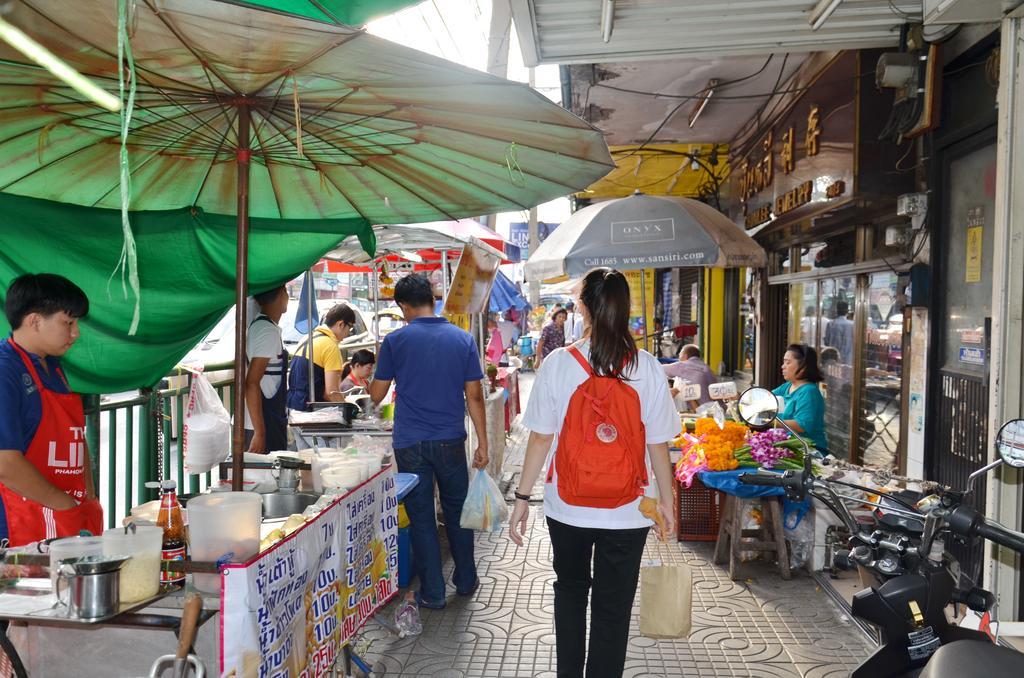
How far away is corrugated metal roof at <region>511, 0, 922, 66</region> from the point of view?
4742 mm

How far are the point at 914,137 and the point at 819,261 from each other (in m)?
2.61

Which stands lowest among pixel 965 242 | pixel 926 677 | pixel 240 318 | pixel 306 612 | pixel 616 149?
pixel 306 612

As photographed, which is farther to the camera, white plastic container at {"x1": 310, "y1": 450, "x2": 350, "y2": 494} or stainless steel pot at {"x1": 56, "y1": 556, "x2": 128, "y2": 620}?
white plastic container at {"x1": 310, "y1": 450, "x2": 350, "y2": 494}

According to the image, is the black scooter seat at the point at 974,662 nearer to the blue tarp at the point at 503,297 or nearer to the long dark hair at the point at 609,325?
the long dark hair at the point at 609,325

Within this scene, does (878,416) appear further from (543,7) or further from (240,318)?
(240,318)

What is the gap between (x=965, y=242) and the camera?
15.6 feet

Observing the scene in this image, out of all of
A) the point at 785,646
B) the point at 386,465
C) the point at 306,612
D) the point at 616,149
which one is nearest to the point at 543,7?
the point at 386,465

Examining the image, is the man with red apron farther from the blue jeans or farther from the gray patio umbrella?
the gray patio umbrella

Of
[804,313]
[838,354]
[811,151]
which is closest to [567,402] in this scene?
[811,151]

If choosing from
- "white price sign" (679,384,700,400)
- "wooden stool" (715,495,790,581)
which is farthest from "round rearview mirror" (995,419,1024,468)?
"white price sign" (679,384,700,400)

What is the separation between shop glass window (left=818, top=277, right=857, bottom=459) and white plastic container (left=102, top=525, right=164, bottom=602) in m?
6.50

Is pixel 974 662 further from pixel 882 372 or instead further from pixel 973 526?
pixel 882 372

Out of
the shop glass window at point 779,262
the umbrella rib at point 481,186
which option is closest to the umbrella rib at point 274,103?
the umbrella rib at point 481,186

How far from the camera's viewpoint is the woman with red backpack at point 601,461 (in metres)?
3.21
